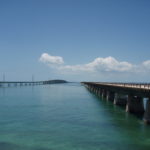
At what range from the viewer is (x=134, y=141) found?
2192 centimetres

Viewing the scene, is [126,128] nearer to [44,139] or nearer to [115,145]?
[115,145]

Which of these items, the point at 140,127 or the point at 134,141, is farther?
the point at 140,127

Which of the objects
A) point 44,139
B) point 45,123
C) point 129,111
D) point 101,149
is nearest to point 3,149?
point 44,139

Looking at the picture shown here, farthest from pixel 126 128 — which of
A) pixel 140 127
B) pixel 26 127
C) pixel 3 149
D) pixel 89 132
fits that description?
pixel 3 149

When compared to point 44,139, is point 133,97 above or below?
above

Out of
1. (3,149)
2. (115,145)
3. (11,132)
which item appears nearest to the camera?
(3,149)

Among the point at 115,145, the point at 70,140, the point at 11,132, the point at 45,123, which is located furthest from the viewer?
the point at 45,123

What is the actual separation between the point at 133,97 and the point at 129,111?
252 centimetres

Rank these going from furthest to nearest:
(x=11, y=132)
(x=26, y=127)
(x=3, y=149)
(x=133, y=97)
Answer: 1. (x=133, y=97)
2. (x=26, y=127)
3. (x=11, y=132)
4. (x=3, y=149)

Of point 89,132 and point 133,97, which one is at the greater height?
point 133,97

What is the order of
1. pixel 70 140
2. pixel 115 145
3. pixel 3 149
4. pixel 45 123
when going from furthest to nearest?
pixel 45 123 → pixel 70 140 → pixel 115 145 → pixel 3 149

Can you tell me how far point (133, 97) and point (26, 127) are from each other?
64.7ft

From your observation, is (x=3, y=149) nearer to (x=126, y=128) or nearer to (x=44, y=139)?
(x=44, y=139)

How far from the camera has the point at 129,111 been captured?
39.6 meters
